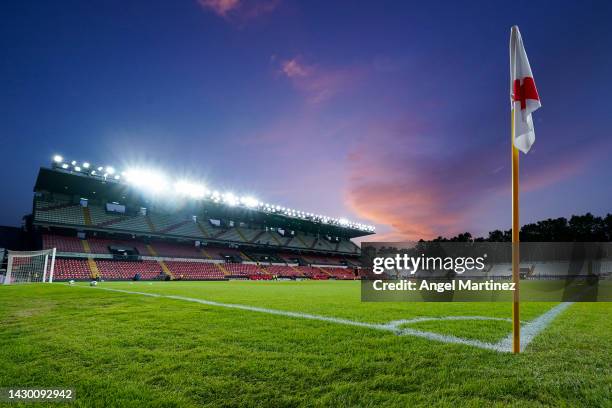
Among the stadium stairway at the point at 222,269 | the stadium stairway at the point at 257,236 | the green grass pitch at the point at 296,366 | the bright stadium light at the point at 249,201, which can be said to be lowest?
the stadium stairway at the point at 222,269

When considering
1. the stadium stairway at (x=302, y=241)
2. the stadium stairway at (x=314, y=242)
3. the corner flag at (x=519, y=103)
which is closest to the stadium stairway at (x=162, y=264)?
the stadium stairway at (x=302, y=241)

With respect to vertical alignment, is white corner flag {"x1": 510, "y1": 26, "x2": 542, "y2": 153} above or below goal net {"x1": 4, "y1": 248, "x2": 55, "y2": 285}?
above

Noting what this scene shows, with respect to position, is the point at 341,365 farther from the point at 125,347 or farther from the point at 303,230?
the point at 303,230

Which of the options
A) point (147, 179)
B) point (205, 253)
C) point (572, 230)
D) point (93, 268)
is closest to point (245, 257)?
point (205, 253)

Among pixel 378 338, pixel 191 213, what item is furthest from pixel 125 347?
pixel 191 213

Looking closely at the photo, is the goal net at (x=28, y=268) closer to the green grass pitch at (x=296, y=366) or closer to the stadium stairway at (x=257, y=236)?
the green grass pitch at (x=296, y=366)

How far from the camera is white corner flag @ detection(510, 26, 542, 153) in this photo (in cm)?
436

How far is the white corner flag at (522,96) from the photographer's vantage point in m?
4.36

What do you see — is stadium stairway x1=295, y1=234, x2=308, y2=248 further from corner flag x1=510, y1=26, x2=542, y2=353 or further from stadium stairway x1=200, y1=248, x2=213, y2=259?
corner flag x1=510, y1=26, x2=542, y2=353

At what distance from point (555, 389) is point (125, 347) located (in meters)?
4.64

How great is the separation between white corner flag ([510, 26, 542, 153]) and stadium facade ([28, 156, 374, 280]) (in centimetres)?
3813

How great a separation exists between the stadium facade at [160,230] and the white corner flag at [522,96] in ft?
125

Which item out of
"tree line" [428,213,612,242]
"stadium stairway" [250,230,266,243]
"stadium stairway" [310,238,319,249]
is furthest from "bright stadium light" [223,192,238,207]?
"tree line" [428,213,612,242]

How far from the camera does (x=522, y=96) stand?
14.5 ft
